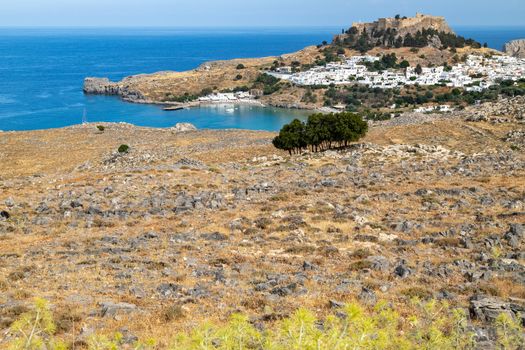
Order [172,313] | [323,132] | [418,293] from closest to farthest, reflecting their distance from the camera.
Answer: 1. [172,313]
2. [418,293]
3. [323,132]

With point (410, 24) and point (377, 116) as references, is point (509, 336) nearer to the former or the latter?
point (377, 116)

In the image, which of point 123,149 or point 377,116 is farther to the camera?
point 377,116

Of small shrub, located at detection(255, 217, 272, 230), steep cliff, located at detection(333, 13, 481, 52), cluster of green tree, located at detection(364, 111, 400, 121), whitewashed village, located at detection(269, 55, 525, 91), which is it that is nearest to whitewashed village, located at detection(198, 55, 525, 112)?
whitewashed village, located at detection(269, 55, 525, 91)

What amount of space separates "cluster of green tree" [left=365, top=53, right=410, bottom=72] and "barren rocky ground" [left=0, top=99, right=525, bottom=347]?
131518 mm

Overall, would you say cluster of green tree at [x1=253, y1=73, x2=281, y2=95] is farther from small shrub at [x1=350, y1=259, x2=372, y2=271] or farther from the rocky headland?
small shrub at [x1=350, y1=259, x2=372, y2=271]

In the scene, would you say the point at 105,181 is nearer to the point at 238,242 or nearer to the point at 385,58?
the point at 238,242

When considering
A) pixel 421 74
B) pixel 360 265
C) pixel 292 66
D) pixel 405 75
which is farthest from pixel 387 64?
pixel 360 265

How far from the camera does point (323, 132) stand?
3916cm

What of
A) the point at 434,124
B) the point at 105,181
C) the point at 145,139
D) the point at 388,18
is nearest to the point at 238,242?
the point at 105,181

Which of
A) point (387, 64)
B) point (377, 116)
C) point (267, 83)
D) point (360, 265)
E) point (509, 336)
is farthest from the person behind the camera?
point (387, 64)

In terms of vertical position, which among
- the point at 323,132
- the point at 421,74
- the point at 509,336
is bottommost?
the point at 421,74

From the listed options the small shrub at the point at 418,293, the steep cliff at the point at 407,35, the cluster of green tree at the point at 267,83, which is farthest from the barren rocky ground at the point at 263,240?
the steep cliff at the point at 407,35

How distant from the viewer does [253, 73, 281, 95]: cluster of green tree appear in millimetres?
146250

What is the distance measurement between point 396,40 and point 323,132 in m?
151
